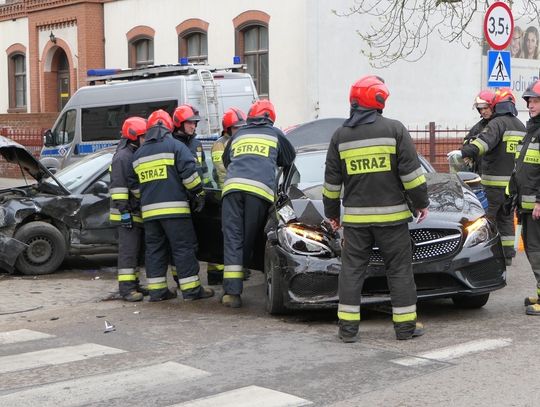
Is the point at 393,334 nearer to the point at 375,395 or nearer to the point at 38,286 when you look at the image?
the point at 375,395

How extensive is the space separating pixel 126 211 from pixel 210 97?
8.15 metres

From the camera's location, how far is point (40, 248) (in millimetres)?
10625

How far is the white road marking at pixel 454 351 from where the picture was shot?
6038 mm

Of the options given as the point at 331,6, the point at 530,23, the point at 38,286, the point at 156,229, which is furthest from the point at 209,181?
the point at 530,23

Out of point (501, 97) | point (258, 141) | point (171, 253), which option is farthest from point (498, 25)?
point (171, 253)

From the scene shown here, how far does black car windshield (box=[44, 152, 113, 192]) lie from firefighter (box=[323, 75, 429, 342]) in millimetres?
5031

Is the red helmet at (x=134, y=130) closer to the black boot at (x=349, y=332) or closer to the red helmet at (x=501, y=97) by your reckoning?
the black boot at (x=349, y=332)

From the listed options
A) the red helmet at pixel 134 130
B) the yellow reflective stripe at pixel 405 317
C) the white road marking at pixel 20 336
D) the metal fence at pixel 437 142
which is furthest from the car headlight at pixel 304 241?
the metal fence at pixel 437 142

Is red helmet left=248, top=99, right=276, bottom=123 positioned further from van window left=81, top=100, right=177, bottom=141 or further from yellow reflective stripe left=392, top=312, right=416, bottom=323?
van window left=81, top=100, right=177, bottom=141

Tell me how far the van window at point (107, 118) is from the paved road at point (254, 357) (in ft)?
30.6

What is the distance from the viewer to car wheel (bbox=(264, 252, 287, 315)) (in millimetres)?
7543

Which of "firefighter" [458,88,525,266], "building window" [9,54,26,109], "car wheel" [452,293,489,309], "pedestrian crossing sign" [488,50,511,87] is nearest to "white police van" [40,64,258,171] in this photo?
"pedestrian crossing sign" [488,50,511,87]

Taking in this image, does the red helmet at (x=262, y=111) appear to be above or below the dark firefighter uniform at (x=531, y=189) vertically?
above

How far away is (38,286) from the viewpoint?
32.8ft
